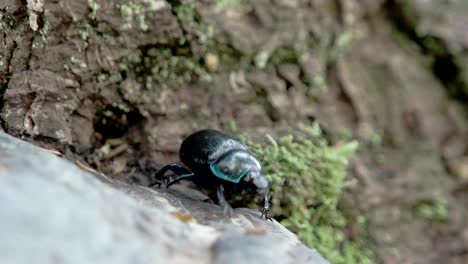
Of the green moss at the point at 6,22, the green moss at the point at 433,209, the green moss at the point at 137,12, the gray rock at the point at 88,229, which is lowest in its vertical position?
the gray rock at the point at 88,229

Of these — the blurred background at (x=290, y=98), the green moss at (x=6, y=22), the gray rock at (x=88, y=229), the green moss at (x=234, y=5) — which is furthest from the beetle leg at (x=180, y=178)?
the green moss at (x=234, y=5)

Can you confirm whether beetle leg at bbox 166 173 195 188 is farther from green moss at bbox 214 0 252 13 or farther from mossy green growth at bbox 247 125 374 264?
green moss at bbox 214 0 252 13

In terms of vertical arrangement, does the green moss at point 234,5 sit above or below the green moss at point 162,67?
above

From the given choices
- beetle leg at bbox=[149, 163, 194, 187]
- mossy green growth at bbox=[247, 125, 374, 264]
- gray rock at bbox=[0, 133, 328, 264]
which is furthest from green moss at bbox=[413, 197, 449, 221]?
gray rock at bbox=[0, 133, 328, 264]

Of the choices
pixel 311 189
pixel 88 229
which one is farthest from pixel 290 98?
pixel 88 229

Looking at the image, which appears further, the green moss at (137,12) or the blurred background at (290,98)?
the green moss at (137,12)

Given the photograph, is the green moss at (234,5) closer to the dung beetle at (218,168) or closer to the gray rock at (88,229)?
the dung beetle at (218,168)

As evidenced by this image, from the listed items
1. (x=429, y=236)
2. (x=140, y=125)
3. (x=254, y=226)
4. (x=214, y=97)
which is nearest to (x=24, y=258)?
(x=254, y=226)

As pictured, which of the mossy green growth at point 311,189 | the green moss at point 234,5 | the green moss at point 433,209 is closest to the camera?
the mossy green growth at point 311,189
